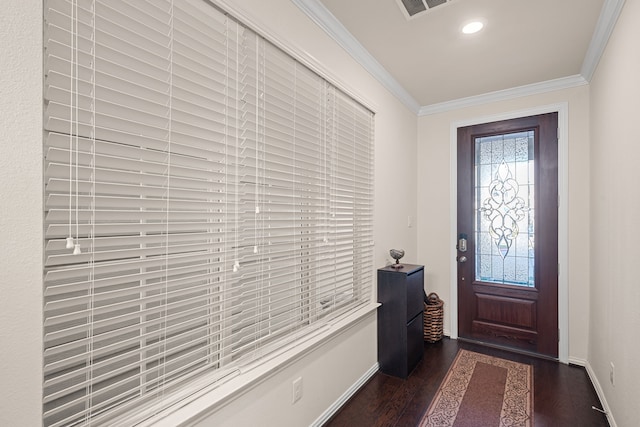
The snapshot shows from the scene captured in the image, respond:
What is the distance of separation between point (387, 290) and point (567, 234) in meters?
1.82

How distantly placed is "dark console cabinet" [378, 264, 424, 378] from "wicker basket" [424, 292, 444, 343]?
0.61 m

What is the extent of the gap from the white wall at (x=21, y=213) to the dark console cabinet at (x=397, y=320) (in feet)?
7.40

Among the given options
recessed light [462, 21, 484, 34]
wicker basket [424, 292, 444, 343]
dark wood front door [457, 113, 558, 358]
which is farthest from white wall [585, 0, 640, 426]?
wicker basket [424, 292, 444, 343]

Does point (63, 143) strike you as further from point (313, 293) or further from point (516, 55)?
point (516, 55)

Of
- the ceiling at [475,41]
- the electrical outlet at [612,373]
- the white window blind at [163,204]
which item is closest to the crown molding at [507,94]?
the ceiling at [475,41]

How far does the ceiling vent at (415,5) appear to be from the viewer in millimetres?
1924

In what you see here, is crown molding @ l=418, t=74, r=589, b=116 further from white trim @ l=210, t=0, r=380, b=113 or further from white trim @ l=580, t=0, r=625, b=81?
white trim @ l=210, t=0, r=380, b=113

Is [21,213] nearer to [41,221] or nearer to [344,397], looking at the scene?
[41,221]

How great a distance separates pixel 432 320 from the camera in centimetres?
333

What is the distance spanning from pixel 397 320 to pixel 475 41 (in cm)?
224

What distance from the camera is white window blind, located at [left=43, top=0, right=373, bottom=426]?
3.16 ft

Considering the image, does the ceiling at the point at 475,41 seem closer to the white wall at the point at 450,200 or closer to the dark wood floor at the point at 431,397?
the white wall at the point at 450,200

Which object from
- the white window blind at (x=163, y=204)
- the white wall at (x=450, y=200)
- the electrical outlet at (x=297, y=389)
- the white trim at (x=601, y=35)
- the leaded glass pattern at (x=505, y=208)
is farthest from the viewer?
the leaded glass pattern at (x=505, y=208)

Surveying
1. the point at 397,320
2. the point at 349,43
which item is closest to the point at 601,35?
the point at 349,43
